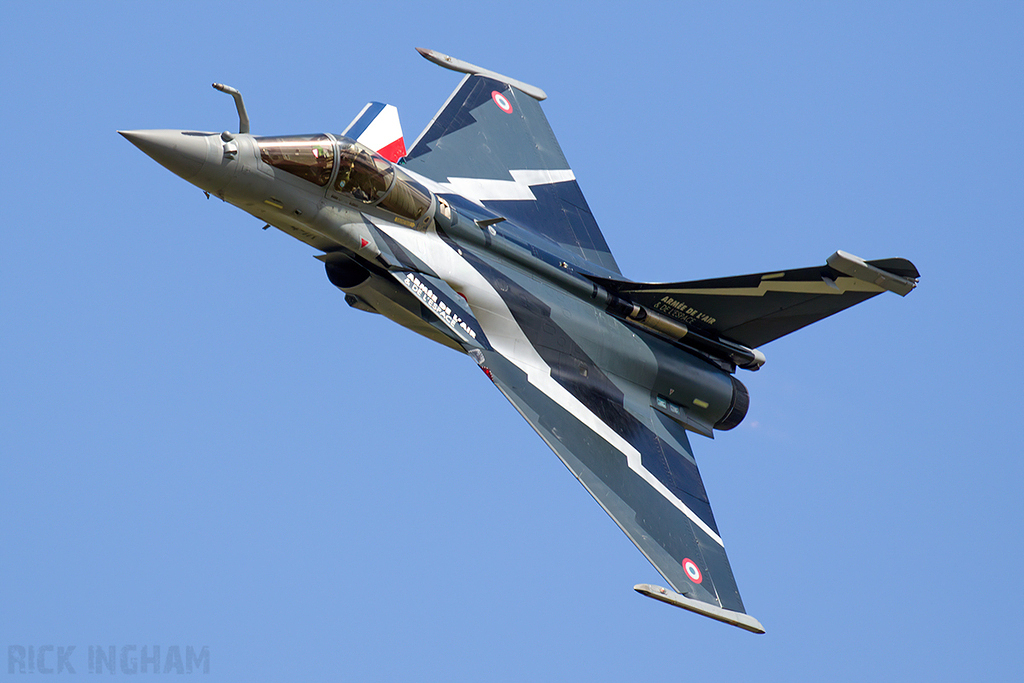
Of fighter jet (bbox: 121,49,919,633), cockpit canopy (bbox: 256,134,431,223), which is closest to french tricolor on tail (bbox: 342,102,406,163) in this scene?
fighter jet (bbox: 121,49,919,633)

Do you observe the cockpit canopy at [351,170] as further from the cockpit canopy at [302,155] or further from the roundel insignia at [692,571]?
the roundel insignia at [692,571]

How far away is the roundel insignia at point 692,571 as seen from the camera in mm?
18922

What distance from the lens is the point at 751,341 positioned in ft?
72.3

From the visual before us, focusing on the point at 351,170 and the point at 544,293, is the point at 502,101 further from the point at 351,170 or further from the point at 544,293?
the point at 351,170

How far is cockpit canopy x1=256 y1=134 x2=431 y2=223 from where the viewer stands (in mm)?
17312

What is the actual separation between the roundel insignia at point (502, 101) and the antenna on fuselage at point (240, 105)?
822cm

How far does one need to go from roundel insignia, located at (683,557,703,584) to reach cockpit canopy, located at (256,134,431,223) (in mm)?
7099

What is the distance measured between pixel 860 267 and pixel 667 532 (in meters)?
5.56

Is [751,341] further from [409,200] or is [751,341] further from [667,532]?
[409,200]

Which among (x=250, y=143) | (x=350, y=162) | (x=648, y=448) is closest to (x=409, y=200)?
(x=350, y=162)

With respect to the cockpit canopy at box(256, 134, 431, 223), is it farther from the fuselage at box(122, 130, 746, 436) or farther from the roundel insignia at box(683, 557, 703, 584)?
the roundel insignia at box(683, 557, 703, 584)

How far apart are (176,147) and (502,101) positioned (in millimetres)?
9603

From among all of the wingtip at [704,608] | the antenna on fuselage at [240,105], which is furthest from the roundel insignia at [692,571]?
the antenna on fuselage at [240,105]

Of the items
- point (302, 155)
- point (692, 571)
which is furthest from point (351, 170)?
point (692, 571)
